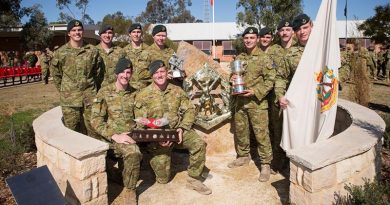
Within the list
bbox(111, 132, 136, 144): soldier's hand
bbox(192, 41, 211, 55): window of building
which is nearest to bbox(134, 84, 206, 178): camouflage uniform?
bbox(111, 132, 136, 144): soldier's hand

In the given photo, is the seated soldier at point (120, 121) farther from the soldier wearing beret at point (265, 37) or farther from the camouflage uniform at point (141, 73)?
the soldier wearing beret at point (265, 37)

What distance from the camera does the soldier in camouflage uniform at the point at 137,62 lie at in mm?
5562

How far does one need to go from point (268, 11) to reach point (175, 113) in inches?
654

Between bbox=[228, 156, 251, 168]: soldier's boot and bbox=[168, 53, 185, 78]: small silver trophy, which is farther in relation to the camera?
bbox=[168, 53, 185, 78]: small silver trophy

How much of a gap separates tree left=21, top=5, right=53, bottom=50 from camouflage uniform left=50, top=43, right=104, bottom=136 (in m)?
28.1

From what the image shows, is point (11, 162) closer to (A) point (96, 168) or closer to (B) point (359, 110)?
(A) point (96, 168)

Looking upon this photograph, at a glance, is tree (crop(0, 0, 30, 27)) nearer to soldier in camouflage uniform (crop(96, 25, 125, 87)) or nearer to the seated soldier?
soldier in camouflage uniform (crop(96, 25, 125, 87))

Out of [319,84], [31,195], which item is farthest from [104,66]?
[319,84]

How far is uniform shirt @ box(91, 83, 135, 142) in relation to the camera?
4355mm

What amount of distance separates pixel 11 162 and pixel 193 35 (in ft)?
90.8

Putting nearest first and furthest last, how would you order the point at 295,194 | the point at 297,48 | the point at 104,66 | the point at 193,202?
the point at 295,194 → the point at 193,202 → the point at 297,48 → the point at 104,66

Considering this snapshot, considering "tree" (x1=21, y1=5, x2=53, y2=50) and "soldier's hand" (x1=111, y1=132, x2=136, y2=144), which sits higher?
"tree" (x1=21, y1=5, x2=53, y2=50)

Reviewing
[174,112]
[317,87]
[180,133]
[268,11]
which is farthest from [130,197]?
[268,11]

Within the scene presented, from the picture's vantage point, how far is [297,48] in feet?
15.8
